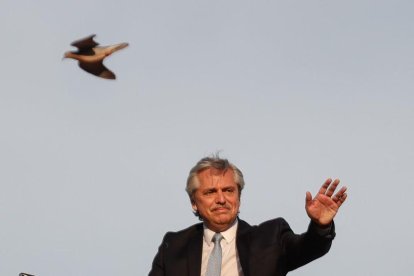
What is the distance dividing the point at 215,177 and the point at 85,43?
1.80 meters

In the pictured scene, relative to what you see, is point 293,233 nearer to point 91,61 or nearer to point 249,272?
point 249,272

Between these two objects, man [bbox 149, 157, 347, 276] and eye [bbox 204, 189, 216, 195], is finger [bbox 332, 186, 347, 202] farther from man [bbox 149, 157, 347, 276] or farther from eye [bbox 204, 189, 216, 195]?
eye [bbox 204, 189, 216, 195]

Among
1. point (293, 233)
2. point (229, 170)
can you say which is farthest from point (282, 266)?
point (229, 170)

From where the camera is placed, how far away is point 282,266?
8.62 m

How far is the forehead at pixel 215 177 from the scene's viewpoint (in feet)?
29.3

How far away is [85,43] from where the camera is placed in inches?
367

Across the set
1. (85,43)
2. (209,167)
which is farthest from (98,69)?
(209,167)

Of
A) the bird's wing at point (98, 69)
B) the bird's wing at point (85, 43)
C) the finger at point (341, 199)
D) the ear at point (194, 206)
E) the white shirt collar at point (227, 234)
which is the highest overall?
the bird's wing at point (85, 43)

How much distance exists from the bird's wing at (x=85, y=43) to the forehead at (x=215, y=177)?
162 cm

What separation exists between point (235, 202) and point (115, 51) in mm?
1764

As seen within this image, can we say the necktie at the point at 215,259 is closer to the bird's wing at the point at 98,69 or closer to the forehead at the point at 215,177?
the forehead at the point at 215,177

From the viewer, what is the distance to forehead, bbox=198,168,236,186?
895 cm

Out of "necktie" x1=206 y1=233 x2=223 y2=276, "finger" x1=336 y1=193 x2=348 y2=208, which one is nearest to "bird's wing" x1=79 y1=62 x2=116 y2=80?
"necktie" x1=206 y1=233 x2=223 y2=276

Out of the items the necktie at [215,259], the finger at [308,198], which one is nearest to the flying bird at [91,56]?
the necktie at [215,259]
